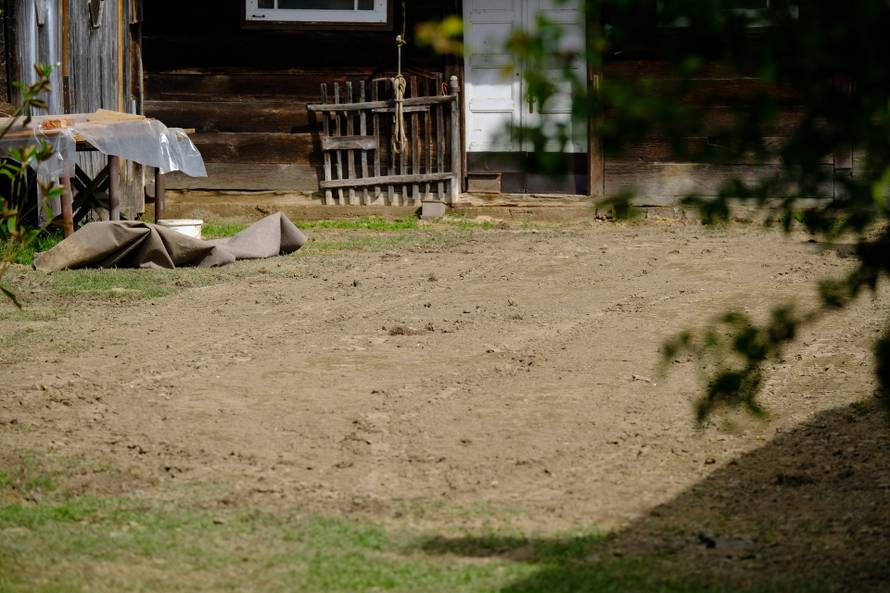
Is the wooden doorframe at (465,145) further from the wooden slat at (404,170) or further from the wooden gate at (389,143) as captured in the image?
the wooden slat at (404,170)

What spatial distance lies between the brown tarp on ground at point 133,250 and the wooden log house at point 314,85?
3.91 meters

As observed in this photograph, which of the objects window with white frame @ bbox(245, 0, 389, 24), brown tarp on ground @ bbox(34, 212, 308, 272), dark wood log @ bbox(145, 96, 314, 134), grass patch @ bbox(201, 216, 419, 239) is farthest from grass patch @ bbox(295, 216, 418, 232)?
brown tarp on ground @ bbox(34, 212, 308, 272)

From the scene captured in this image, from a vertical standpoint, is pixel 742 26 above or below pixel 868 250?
above

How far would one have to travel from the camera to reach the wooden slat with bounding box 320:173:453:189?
51.6ft

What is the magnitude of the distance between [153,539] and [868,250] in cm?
258

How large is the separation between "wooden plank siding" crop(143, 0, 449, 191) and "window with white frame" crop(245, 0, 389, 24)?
0.18 metres

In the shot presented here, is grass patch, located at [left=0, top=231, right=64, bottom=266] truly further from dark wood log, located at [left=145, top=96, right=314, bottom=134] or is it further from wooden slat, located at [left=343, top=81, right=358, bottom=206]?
wooden slat, located at [left=343, top=81, right=358, bottom=206]

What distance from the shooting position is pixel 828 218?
3.29m

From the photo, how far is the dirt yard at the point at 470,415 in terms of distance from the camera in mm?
4582

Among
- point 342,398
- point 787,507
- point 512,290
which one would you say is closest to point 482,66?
point 512,290

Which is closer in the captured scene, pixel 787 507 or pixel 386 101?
pixel 787 507

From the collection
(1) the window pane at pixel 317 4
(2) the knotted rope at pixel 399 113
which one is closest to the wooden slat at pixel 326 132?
(2) the knotted rope at pixel 399 113

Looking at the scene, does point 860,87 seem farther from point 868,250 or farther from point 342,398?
point 342,398

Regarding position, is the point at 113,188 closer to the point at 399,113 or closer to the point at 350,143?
the point at 350,143
